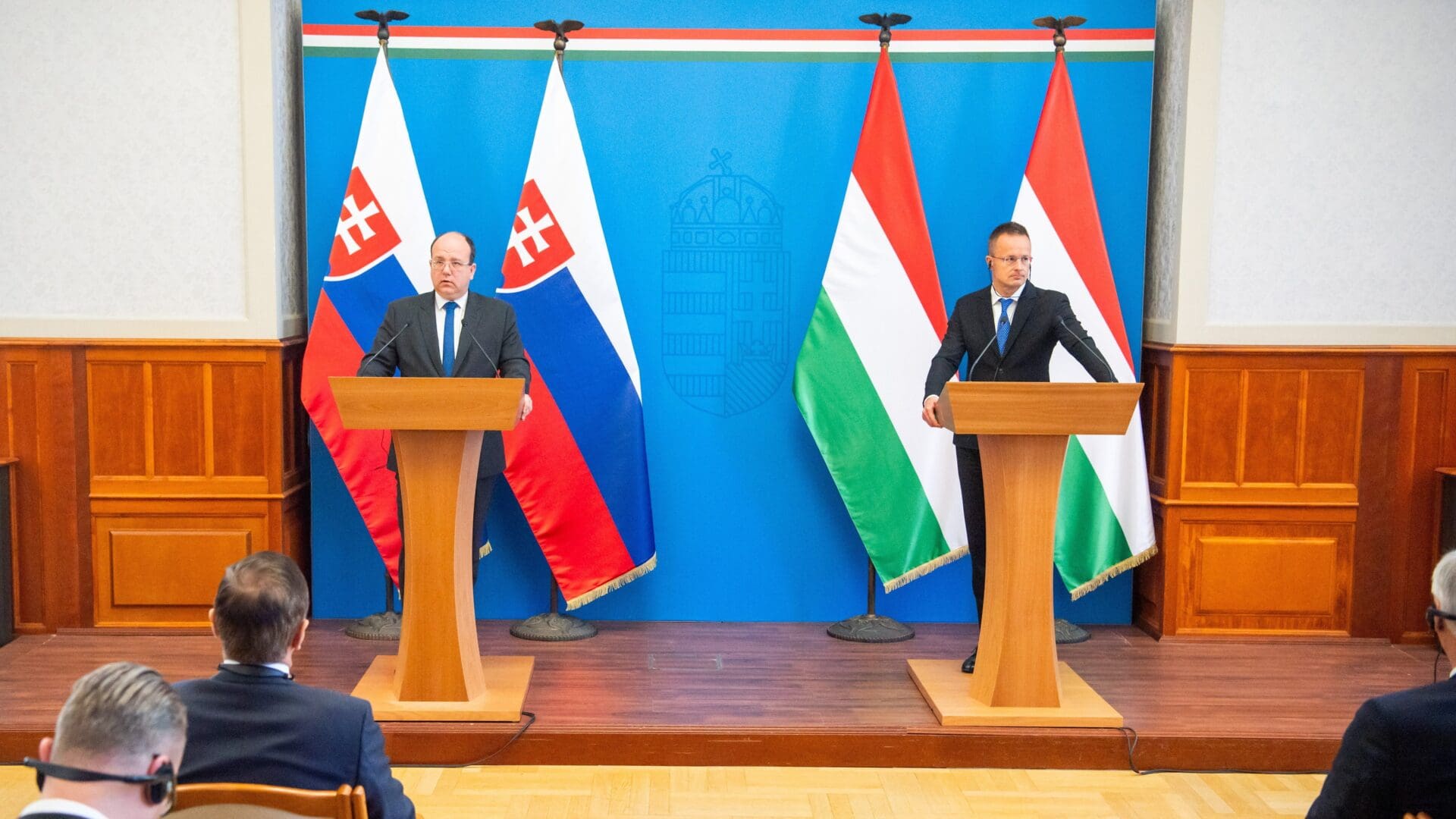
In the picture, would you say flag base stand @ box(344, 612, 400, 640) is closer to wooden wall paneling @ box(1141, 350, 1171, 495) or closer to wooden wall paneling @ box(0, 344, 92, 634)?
wooden wall paneling @ box(0, 344, 92, 634)

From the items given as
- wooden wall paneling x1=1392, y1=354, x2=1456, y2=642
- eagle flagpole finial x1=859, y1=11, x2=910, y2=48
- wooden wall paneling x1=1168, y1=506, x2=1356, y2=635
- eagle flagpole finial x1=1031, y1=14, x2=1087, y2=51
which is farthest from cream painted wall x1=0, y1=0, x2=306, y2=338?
wooden wall paneling x1=1392, y1=354, x2=1456, y2=642

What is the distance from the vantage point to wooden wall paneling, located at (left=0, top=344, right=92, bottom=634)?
494 cm

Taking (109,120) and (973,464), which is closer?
(973,464)

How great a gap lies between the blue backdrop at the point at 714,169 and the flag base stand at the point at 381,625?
0.56 feet

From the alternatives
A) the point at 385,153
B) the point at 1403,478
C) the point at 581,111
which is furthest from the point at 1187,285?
the point at 385,153

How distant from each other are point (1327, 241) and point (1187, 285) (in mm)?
596

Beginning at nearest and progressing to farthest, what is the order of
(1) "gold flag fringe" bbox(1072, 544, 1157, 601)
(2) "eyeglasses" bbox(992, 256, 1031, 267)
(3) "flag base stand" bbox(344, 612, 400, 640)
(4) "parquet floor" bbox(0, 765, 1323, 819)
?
(4) "parquet floor" bbox(0, 765, 1323, 819) < (2) "eyeglasses" bbox(992, 256, 1031, 267) < (3) "flag base stand" bbox(344, 612, 400, 640) < (1) "gold flag fringe" bbox(1072, 544, 1157, 601)

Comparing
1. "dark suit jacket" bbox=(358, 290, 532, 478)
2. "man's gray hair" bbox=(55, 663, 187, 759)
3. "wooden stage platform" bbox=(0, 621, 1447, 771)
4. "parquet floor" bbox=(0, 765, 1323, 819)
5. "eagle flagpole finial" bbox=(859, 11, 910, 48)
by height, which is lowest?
"parquet floor" bbox=(0, 765, 1323, 819)

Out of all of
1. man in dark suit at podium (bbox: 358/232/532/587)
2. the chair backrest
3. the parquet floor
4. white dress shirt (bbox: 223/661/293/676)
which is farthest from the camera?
man in dark suit at podium (bbox: 358/232/532/587)

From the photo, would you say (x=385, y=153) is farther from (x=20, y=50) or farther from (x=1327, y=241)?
(x=1327, y=241)

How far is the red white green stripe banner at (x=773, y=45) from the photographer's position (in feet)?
16.6

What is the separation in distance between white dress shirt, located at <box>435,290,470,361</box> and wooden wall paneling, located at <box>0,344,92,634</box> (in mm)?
1640

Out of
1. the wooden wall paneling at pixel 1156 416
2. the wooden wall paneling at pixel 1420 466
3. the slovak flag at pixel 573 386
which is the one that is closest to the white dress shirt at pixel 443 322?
the slovak flag at pixel 573 386

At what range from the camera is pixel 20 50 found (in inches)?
191
